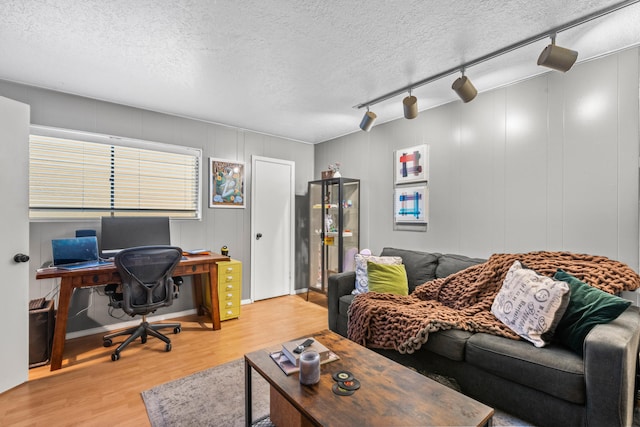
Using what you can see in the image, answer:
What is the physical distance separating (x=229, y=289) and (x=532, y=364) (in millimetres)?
2891

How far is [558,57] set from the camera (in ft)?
5.94

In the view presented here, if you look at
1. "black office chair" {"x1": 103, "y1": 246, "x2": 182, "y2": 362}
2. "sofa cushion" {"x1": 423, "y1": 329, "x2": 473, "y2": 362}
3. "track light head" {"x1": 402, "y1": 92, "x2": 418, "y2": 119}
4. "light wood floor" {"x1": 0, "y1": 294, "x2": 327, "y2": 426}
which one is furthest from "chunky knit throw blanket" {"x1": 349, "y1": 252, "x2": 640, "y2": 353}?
"black office chair" {"x1": 103, "y1": 246, "x2": 182, "y2": 362}

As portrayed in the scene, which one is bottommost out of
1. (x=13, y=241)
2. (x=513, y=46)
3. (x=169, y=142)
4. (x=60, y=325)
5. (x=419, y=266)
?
(x=60, y=325)

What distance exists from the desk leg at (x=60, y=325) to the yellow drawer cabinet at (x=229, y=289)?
1332mm

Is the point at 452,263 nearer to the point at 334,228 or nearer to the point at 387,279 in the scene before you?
the point at 387,279

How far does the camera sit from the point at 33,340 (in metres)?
2.43

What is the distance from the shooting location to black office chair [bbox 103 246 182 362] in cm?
253

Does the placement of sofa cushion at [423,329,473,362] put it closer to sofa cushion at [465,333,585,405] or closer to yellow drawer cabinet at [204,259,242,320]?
sofa cushion at [465,333,585,405]

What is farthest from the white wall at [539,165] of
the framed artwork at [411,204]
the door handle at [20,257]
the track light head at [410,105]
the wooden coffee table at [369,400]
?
the door handle at [20,257]

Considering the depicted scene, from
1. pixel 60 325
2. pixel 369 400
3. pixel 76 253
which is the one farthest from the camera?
pixel 76 253

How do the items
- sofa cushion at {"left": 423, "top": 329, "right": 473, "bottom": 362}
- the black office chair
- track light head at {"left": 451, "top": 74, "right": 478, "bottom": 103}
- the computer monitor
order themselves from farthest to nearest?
the computer monitor
the black office chair
track light head at {"left": 451, "top": 74, "right": 478, "bottom": 103}
sofa cushion at {"left": 423, "top": 329, "right": 473, "bottom": 362}

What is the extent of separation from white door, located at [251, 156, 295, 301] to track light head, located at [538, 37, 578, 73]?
3.32 metres

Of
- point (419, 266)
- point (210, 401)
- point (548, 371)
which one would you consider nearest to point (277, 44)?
point (419, 266)

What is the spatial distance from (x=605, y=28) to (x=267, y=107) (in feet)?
9.14
